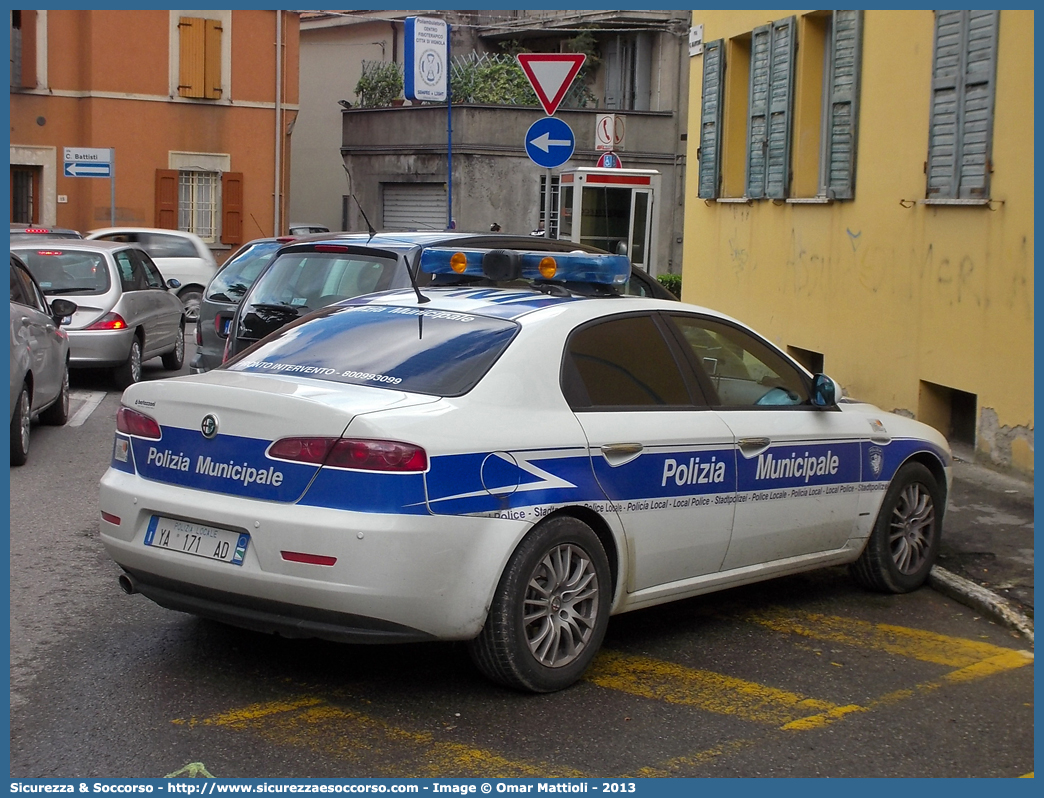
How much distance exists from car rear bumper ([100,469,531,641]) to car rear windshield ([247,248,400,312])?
3842 millimetres

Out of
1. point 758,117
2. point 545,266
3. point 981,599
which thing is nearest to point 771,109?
point 758,117

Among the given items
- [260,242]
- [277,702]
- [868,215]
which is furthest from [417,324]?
[868,215]

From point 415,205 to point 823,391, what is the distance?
2969 centimetres

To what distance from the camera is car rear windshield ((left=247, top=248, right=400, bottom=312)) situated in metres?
8.72

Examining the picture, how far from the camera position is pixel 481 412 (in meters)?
5.05

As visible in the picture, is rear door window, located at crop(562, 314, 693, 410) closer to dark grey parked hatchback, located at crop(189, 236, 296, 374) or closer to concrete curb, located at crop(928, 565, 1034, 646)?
concrete curb, located at crop(928, 565, 1034, 646)

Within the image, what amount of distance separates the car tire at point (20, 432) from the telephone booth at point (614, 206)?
11.7 meters

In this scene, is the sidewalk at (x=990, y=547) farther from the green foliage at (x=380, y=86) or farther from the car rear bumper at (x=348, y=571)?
the green foliage at (x=380, y=86)

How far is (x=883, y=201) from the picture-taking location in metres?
11.9

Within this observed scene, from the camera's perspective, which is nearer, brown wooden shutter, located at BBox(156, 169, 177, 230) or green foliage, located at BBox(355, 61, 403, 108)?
brown wooden shutter, located at BBox(156, 169, 177, 230)

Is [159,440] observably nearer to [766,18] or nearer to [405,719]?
[405,719]

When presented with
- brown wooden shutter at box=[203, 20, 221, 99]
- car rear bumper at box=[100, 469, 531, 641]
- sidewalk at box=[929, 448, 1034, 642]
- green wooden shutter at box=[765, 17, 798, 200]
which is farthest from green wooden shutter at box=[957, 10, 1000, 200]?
brown wooden shutter at box=[203, 20, 221, 99]

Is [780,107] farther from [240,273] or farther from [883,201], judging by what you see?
[240,273]

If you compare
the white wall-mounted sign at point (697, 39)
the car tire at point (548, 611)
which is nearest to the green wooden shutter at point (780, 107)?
the white wall-mounted sign at point (697, 39)
